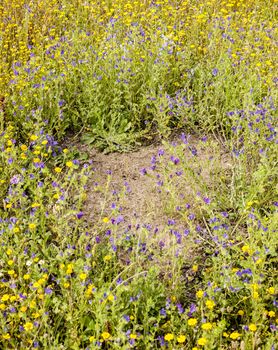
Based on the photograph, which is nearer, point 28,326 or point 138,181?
point 28,326

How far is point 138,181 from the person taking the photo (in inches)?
152

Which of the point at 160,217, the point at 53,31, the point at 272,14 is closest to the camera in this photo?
the point at 160,217

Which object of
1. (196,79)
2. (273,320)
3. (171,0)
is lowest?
(273,320)

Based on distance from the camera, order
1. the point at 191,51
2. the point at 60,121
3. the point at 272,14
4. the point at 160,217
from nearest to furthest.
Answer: the point at 160,217
the point at 60,121
the point at 191,51
the point at 272,14

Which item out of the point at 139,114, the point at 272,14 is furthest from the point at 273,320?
the point at 272,14

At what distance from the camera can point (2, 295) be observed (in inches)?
112

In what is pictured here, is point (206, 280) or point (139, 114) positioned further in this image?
point (139, 114)

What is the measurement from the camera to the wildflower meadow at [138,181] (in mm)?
2666

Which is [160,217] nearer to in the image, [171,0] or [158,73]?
[158,73]

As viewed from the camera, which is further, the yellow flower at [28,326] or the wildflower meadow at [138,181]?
the wildflower meadow at [138,181]

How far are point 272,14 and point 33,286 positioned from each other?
4.54 meters

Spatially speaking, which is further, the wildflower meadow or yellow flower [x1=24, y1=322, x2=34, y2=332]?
the wildflower meadow

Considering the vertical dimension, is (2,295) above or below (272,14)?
below

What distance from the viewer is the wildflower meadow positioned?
2666 mm
